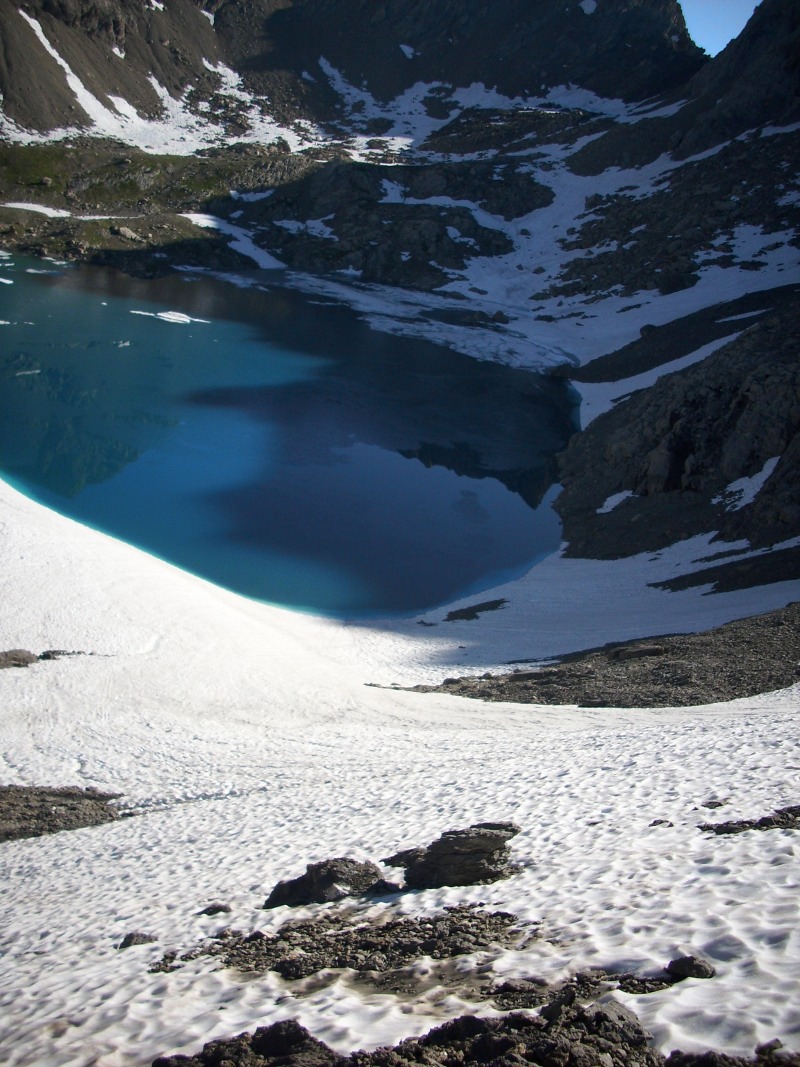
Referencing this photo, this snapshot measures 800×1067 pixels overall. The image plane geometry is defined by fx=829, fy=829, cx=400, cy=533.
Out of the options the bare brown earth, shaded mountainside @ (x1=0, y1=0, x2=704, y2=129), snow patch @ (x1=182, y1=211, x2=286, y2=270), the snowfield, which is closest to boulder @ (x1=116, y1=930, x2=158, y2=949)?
the snowfield

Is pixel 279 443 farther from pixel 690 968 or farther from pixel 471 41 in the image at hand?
pixel 471 41

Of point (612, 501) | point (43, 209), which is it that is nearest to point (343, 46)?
point (43, 209)

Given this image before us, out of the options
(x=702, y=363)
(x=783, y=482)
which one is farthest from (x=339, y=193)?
(x=783, y=482)

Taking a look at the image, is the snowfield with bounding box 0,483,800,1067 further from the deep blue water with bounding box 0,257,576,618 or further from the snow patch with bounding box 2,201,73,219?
the snow patch with bounding box 2,201,73,219

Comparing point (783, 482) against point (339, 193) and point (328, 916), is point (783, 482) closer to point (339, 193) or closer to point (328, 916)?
point (328, 916)

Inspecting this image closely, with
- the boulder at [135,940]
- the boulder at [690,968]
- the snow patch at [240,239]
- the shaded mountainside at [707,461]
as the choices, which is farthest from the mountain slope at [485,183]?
the boulder at [690,968]

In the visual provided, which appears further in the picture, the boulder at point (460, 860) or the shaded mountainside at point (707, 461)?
the shaded mountainside at point (707, 461)

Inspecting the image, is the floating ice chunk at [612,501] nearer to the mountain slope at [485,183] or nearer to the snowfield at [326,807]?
the mountain slope at [485,183]
